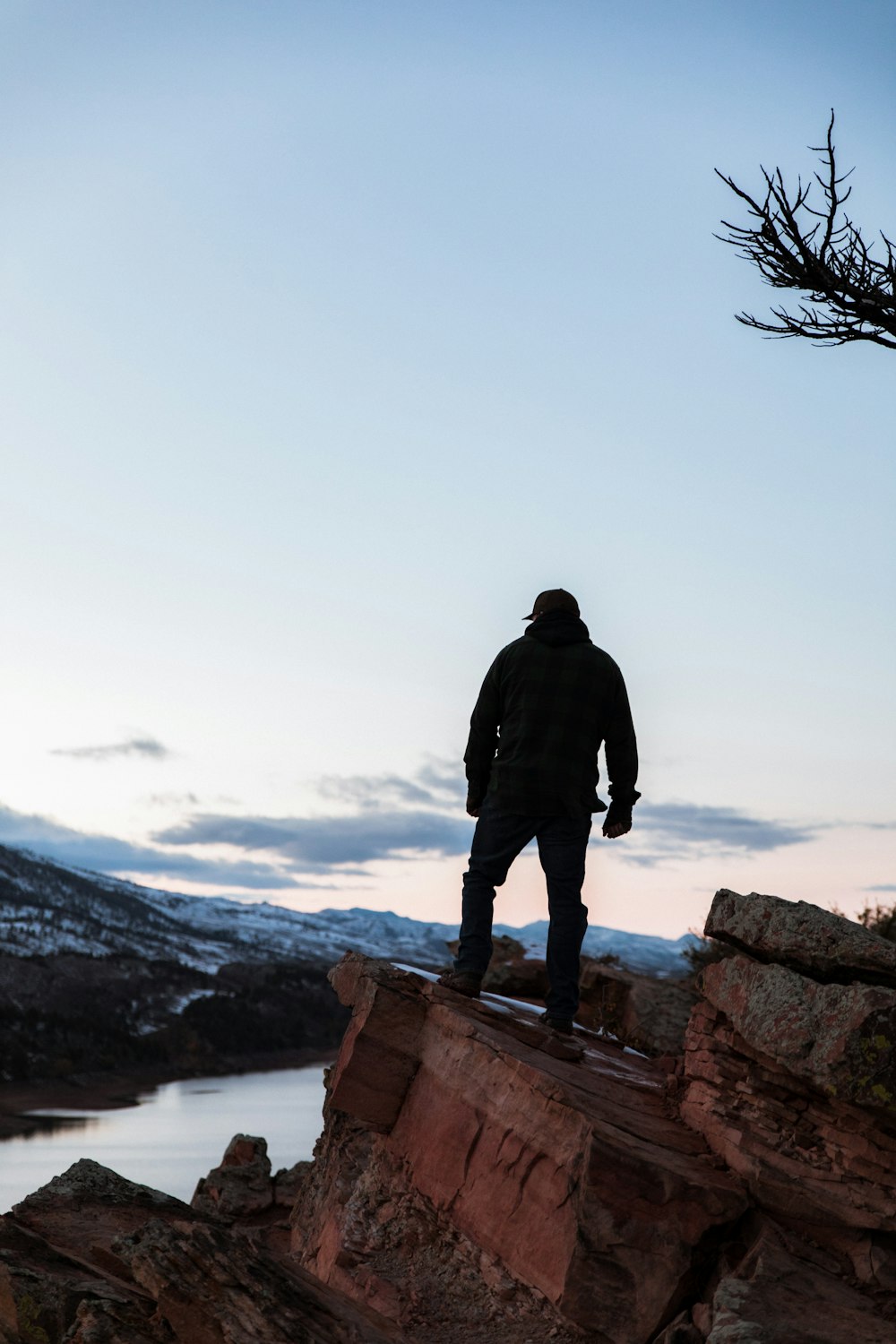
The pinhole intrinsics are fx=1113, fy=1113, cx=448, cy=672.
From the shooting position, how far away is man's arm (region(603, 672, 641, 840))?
8500 mm

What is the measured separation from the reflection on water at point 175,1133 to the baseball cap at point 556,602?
21.6 meters

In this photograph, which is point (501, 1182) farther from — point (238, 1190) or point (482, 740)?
point (238, 1190)

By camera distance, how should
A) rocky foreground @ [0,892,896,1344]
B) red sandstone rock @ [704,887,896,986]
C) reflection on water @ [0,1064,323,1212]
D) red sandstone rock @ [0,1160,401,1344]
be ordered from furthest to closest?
1. reflection on water @ [0,1064,323,1212]
2. red sandstone rock @ [704,887,896,986]
3. rocky foreground @ [0,892,896,1344]
4. red sandstone rock @ [0,1160,401,1344]

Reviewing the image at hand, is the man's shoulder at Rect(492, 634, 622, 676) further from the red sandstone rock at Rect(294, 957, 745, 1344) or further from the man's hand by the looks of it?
the red sandstone rock at Rect(294, 957, 745, 1344)

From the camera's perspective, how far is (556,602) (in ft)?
28.3

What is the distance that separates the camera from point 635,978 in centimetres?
1292

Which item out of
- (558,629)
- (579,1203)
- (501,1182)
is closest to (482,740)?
(558,629)

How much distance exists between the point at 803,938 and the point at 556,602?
9.96ft

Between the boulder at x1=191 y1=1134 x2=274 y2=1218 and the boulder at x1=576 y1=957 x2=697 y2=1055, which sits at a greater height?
the boulder at x1=576 y1=957 x2=697 y2=1055

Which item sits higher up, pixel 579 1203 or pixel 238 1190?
pixel 579 1203

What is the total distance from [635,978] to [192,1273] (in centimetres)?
749

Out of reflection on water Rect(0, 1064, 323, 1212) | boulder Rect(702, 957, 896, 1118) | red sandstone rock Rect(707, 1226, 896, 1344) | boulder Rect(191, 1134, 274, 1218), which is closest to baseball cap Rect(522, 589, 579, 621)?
boulder Rect(702, 957, 896, 1118)

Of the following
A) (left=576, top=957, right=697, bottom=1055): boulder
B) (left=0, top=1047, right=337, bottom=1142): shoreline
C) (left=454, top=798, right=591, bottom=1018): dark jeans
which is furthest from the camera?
(left=0, top=1047, right=337, bottom=1142): shoreline

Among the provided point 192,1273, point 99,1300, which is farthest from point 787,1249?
point 99,1300
